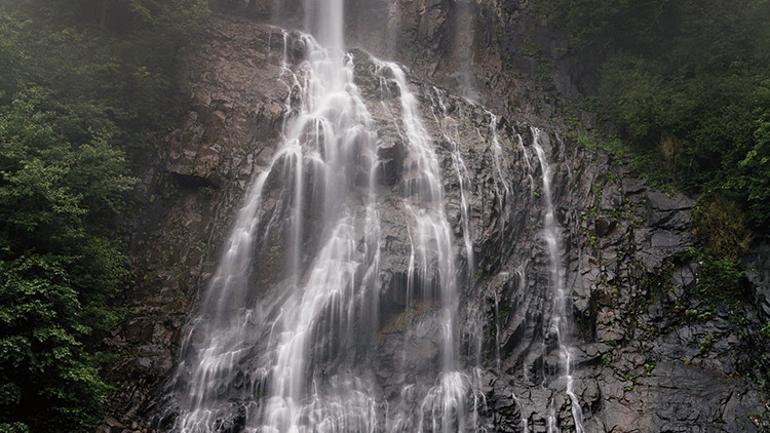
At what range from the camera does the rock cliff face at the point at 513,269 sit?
458 inches

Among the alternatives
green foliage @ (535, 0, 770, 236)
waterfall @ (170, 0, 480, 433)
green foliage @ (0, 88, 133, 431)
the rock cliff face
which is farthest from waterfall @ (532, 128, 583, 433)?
green foliage @ (0, 88, 133, 431)

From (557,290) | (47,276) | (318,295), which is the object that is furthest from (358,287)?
(47,276)

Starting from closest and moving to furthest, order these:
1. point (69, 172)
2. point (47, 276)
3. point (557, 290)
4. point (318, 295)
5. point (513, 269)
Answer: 1. point (47, 276)
2. point (69, 172)
3. point (318, 295)
4. point (557, 290)
5. point (513, 269)

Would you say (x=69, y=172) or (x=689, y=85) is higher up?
(x=689, y=85)

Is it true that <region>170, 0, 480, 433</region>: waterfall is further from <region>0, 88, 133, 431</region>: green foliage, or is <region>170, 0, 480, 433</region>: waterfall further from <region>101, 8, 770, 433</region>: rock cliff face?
<region>0, 88, 133, 431</region>: green foliage

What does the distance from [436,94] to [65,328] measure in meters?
15.3

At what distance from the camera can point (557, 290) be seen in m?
14.2

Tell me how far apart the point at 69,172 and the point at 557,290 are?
13112mm

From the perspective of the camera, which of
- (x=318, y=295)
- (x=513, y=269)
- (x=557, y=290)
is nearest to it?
(x=318, y=295)

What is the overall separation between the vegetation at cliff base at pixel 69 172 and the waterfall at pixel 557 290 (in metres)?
10.6

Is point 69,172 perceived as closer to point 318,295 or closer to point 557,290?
point 318,295

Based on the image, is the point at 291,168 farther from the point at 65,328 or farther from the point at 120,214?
the point at 65,328

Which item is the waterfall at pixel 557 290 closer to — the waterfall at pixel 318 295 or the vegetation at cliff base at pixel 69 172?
the waterfall at pixel 318 295

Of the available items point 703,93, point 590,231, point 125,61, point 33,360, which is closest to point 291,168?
point 125,61
